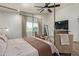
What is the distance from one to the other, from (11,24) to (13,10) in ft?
0.73

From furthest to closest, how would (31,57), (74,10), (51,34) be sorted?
(51,34) < (74,10) < (31,57)

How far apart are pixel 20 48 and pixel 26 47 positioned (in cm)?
9

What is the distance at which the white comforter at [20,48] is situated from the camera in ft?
4.61

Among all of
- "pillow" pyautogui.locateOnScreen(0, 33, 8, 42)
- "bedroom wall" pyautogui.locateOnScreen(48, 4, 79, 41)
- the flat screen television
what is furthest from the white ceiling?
"pillow" pyautogui.locateOnScreen(0, 33, 8, 42)

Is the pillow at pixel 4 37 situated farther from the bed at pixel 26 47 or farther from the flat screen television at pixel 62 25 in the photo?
the flat screen television at pixel 62 25

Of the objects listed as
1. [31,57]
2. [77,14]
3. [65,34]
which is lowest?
[31,57]

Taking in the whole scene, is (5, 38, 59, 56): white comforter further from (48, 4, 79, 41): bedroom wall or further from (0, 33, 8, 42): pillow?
(48, 4, 79, 41): bedroom wall

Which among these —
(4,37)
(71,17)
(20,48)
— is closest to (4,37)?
(4,37)

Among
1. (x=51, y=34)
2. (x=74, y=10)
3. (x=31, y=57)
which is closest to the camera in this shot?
(x=31, y=57)

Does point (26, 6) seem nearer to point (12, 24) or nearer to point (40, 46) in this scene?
point (12, 24)

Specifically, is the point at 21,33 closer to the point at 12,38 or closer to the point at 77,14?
the point at 12,38

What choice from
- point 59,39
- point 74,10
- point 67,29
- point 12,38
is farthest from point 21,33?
point 74,10

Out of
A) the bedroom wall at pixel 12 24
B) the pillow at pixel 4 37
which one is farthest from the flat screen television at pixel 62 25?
the pillow at pixel 4 37

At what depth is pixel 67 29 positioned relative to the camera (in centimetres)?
161
